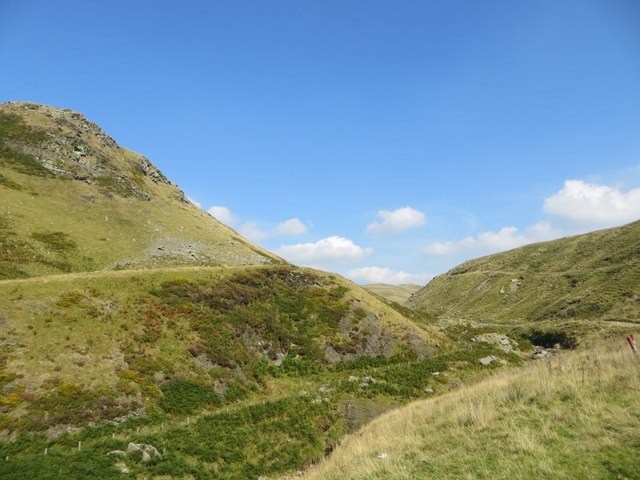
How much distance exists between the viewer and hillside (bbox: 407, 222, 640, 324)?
90.5 metres

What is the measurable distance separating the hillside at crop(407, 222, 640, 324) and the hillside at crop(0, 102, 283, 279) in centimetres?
7231

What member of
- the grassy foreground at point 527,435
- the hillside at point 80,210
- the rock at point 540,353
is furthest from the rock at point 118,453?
the rock at point 540,353

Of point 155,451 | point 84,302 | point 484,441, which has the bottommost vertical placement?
point 155,451

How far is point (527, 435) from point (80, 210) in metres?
86.8

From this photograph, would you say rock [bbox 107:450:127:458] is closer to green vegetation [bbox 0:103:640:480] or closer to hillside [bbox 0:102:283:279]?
green vegetation [bbox 0:103:640:480]

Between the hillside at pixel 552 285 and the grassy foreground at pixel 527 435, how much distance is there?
7768cm

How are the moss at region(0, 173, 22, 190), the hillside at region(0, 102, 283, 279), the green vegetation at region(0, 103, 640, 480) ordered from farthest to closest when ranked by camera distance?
the moss at region(0, 173, 22, 190) < the hillside at region(0, 102, 283, 279) < the green vegetation at region(0, 103, 640, 480)

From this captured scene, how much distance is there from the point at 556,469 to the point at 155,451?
20.9 metres

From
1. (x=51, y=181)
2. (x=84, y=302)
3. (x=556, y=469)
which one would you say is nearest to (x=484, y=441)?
(x=556, y=469)

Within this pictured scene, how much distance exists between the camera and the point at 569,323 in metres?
70.3

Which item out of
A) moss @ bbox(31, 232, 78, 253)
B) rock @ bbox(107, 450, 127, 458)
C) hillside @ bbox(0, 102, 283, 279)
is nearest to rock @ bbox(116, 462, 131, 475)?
rock @ bbox(107, 450, 127, 458)

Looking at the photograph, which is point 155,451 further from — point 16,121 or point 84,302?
point 16,121

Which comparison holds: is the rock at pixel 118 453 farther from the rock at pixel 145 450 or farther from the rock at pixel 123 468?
the rock at pixel 123 468

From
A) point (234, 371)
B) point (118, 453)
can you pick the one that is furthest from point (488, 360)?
point (118, 453)
